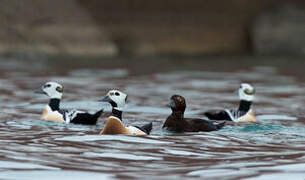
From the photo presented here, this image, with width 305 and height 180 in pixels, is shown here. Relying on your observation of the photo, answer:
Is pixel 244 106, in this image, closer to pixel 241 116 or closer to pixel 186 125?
pixel 241 116

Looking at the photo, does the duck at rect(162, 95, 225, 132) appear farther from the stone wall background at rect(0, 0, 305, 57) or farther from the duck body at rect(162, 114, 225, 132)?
the stone wall background at rect(0, 0, 305, 57)

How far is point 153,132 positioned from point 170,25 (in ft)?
61.8

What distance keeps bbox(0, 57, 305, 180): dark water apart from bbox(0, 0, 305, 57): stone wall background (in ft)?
11.4

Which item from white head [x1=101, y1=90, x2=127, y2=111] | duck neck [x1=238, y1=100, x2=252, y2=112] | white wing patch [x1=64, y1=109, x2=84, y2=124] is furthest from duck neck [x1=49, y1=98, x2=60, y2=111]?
duck neck [x1=238, y1=100, x2=252, y2=112]

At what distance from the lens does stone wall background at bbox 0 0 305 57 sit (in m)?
28.5

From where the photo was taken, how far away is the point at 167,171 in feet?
29.0

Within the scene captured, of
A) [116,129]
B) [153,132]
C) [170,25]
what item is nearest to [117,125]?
[116,129]

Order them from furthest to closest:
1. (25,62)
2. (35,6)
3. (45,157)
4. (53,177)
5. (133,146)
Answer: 1. (35,6)
2. (25,62)
3. (133,146)
4. (45,157)
5. (53,177)

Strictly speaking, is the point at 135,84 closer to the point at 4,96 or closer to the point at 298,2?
the point at 4,96

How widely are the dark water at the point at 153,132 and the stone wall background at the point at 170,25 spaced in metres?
3.46

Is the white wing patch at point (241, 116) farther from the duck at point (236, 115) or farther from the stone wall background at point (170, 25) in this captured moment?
the stone wall background at point (170, 25)

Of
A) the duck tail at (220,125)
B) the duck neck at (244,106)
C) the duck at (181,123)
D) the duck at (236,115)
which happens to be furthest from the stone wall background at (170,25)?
the duck at (181,123)

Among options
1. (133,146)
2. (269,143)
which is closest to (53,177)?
(133,146)

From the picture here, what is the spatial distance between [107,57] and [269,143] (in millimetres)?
18072
